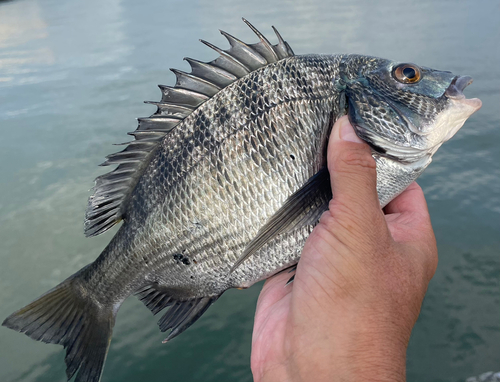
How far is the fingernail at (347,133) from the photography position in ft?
4.87

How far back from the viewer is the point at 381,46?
5895mm

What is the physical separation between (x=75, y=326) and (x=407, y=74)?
2011mm

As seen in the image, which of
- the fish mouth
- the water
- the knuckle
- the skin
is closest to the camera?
the skin

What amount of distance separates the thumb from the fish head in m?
0.09

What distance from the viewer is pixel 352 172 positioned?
141 centimetres

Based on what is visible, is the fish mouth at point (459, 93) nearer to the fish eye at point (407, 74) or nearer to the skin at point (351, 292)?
the fish eye at point (407, 74)

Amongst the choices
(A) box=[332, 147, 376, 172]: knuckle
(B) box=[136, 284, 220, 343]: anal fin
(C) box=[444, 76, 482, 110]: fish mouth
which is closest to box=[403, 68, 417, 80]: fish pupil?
(C) box=[444, 76, 482, 110]: fish mouth

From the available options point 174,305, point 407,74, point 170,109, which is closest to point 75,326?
point 174,305

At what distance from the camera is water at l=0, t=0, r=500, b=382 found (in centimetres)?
244

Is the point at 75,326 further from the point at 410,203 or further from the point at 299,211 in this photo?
the point at 410,203

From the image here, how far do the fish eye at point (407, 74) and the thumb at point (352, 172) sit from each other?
0.34 metres

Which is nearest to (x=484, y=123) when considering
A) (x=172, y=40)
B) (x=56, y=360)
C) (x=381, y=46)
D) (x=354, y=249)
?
(x=381, y=46)

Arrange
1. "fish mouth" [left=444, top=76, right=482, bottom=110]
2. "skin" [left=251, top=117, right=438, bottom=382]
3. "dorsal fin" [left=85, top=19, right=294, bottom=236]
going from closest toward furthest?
"skin" [left=251, top=117, right=438, bottom=382] → "fish mouth" [left=444, top=76, right=482, bottom=110] → "dorsal fin" [left=85, top=19, right=294, bottom=236]

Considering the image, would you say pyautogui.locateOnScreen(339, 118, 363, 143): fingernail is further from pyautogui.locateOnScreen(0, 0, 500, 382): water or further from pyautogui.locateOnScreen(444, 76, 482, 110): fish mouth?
pyautogui.locateOnScreen(0, 0, 500, 382): water
